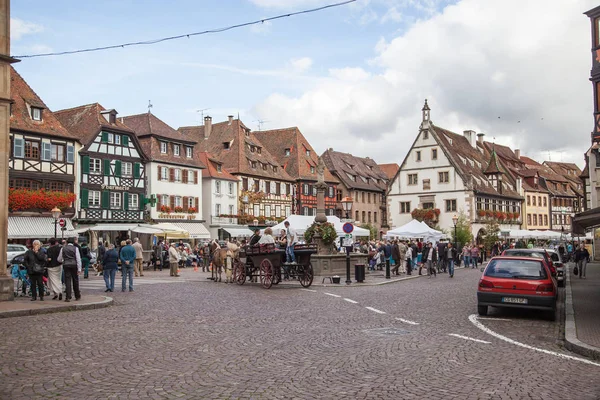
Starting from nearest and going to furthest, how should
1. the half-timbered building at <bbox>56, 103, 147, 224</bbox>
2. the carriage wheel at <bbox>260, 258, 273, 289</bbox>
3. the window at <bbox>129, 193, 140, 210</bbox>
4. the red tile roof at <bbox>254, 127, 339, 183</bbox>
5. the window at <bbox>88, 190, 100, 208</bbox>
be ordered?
the carriage wheel at <bbox>260, 258, 273, 289</bbox> < the half-timbered building at <bbox>56, 103, 147, 224</bbox> < the window at <bbox>88, 190, 100, 208</bbox> < the window at <bbox>129, 193, 140, 210</bbox> < the red tile roof at <bbox>254, 127, 339, 183</bbox>

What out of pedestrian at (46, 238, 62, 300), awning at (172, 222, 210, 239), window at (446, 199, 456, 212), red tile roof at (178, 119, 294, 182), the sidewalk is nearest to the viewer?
the sidewalk

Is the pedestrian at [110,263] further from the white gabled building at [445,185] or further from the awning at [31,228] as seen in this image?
the white gabled building at [445,185]

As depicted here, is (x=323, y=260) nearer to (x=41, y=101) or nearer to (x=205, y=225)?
(x=41, y=101)

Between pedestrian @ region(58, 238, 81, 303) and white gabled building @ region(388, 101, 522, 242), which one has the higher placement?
white gabled building @ region(388, 101, 522, 242)

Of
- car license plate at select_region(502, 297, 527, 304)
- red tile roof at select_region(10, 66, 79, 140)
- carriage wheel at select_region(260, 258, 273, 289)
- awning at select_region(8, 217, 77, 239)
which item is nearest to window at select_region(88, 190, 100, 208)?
red tile roof at select_region(10, 66, 79, 140)

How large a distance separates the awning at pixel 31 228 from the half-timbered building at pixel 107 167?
4.70m

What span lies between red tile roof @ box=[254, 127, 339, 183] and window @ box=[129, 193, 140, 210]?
23355mm

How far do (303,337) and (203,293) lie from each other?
9509mm

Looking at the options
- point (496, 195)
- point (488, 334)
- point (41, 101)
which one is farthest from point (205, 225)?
point (488, 334)

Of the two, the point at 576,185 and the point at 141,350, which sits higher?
the point at 576,185

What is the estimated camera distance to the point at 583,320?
530 inches

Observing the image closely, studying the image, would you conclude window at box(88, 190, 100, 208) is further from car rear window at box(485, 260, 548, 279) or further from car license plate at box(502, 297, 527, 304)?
car license plate at box(502, 297, 527, 304)

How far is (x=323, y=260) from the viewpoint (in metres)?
28.2

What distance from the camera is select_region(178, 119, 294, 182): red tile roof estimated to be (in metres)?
65.6
